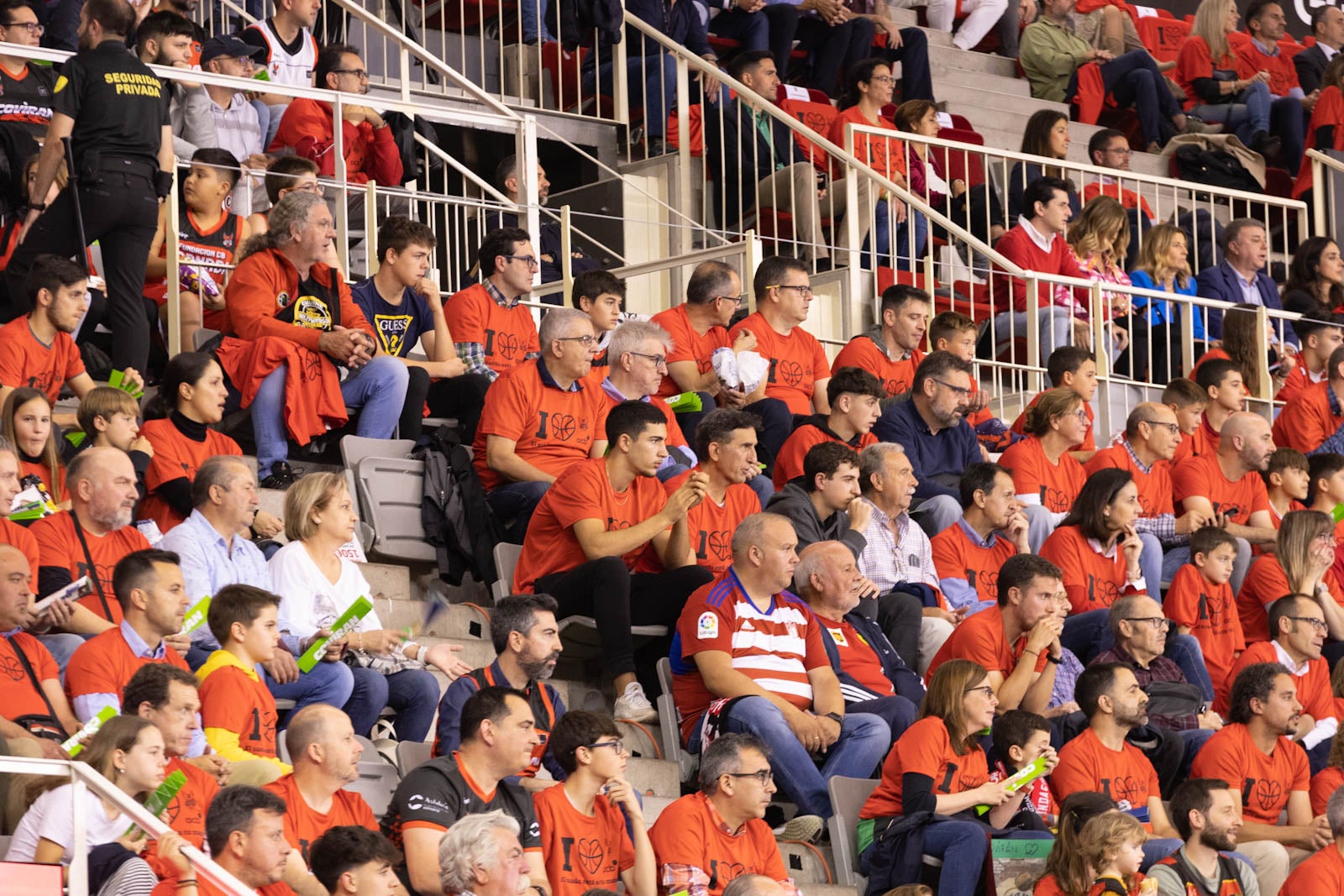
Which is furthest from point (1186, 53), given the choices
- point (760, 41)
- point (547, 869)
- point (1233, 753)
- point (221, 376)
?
point (547, 869)

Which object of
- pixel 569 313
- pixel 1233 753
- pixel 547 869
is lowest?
pixel 1233 753

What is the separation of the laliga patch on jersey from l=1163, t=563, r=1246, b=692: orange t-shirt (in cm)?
248

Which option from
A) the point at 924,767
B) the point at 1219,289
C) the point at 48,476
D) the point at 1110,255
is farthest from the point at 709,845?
the point at 1219,289

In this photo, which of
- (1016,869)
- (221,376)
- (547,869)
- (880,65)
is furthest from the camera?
(880,65)

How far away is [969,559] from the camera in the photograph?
9.52 metres

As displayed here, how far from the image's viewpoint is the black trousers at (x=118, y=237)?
8.93 meters

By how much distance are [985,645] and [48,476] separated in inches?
127

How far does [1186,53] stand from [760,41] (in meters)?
3.49

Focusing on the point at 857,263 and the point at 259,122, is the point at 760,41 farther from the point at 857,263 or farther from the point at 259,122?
the point at 259,122

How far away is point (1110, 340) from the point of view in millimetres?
11859

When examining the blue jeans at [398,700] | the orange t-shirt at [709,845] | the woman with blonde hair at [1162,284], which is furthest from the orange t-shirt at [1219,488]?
the blue jeans at [398,700]

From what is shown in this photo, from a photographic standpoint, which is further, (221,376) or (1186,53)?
(1186,53)

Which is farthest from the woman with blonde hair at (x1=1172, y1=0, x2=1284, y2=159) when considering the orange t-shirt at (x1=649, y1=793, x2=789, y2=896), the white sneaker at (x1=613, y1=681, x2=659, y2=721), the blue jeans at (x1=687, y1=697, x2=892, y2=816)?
the orange t-shirt at (x1=649, y1=793, x2=789, y2=896)

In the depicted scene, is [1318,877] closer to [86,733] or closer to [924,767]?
[924,767]
